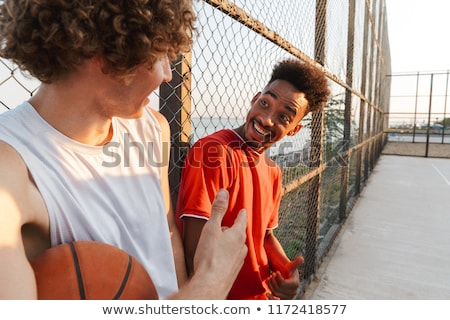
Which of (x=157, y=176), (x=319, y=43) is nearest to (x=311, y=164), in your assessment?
(x=319, y=43)

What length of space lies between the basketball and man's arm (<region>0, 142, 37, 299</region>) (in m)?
0.08

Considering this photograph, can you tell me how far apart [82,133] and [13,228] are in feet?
1.02

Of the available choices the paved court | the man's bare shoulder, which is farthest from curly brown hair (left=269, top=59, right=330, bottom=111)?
the paved court

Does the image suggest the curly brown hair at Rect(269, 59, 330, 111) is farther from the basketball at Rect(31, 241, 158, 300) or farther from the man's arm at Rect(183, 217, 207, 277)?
the basketball at Rect(31, 241, 158, 300)

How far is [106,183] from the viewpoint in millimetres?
967

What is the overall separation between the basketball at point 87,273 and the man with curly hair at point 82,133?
38 mm

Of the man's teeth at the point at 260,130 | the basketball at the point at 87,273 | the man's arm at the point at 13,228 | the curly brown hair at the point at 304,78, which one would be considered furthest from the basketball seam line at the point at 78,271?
the curly brown hair at the point at 304,78

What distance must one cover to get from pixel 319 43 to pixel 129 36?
2.71m

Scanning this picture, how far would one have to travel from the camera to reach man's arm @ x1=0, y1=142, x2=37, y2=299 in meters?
0.65

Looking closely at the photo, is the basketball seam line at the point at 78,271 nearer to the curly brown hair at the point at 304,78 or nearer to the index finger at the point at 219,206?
the index finger at the point at 219,206

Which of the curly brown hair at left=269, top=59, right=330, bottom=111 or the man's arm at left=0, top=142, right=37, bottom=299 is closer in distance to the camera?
the man's arm at left=0, top=142, right=37, bottom=299

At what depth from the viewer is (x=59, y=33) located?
2.74ft

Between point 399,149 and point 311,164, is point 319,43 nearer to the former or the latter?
point 311,164

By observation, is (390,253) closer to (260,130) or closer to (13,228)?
(260,130)
